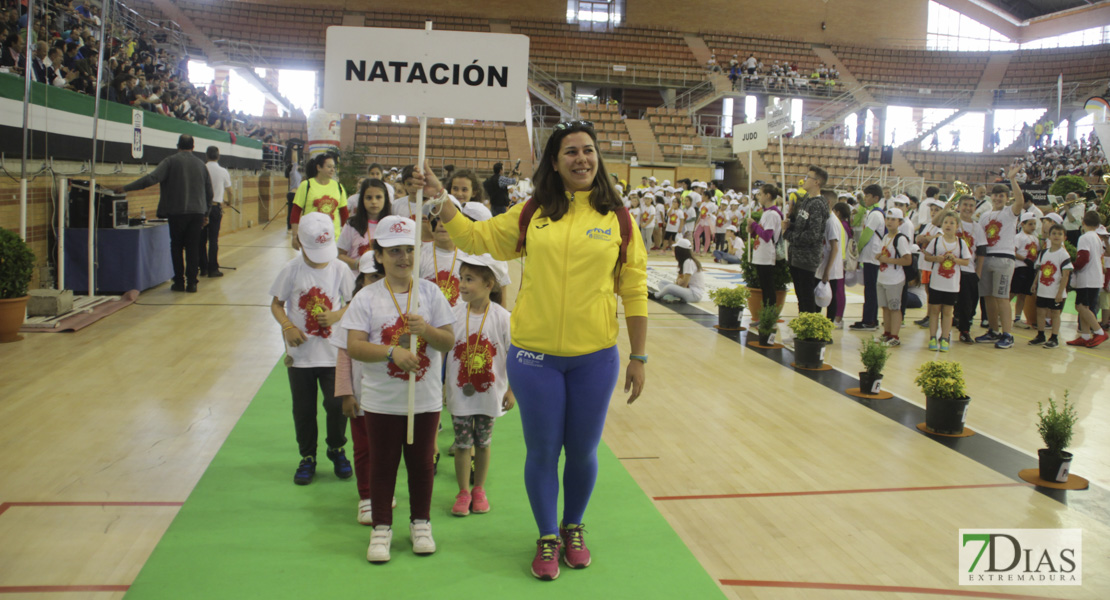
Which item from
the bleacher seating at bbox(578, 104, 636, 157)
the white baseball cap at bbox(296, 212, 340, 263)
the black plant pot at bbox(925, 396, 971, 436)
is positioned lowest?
the black plant pot at bbox(925, 396, 971, 436)

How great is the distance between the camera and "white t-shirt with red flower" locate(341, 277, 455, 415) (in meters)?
3.13

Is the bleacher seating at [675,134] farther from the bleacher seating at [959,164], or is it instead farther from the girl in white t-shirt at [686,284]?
the girl in white t-shirt at [686,284]

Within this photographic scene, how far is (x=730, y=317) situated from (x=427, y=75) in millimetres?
6254

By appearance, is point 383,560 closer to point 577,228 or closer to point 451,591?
point 451,591

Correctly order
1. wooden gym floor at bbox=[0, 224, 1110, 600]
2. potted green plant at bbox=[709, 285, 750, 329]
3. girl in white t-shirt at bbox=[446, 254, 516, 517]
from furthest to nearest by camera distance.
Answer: potted green plant at bbox=[709, 285, 750, 329], girl in white t-shirt at bbox=[446, 254, 516, 517], wooden gym floor at bbox=[0, 224, 1110, 600]

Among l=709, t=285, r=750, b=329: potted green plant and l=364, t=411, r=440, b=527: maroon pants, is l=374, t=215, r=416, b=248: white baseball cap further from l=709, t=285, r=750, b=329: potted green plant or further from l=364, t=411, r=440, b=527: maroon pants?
l=709, t=285, r=750, b=329: potted green plant

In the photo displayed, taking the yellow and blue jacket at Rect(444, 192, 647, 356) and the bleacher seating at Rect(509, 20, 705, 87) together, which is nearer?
the yellow and blue jacket at Rect(444, 192, 647, 356)

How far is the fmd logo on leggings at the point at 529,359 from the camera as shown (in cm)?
290

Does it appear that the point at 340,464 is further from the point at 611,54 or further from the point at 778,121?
the point at 611,54

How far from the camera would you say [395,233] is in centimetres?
318

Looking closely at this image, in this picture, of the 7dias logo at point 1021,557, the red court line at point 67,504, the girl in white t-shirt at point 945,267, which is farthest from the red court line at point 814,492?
the girl in white t-shirt at point 945,267

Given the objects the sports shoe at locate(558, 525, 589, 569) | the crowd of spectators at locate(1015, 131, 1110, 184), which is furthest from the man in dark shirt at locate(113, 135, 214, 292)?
→ the crowd of spectators at locate(1015, 131, 1110, 184)

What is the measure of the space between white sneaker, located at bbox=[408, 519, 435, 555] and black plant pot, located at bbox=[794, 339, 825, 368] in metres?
4.73

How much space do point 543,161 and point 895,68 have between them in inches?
1482
